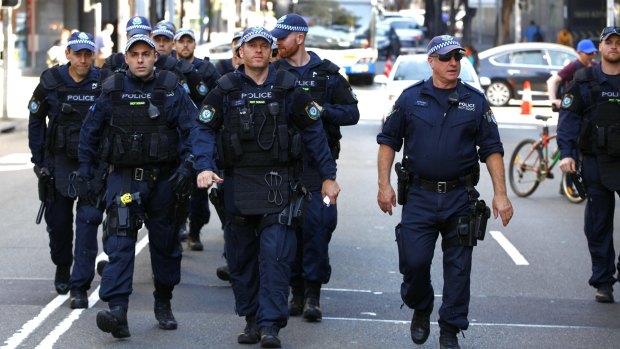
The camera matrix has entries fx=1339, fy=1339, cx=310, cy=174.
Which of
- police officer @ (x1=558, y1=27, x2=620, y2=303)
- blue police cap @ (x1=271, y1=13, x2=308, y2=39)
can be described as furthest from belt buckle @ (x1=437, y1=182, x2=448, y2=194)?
police officer @ (x1=558, y1=27, x2=620, y2=303)

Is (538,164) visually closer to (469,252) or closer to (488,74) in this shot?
(469,252)

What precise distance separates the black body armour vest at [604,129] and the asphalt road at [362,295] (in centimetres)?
99

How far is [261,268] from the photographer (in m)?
8.02

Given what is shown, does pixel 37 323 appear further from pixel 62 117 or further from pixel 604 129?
pixel 604 129

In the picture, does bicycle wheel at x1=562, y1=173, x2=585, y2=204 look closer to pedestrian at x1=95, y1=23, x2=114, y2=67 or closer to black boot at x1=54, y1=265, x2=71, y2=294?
black boot at x1=54, y1=265, x2=71, y2=294

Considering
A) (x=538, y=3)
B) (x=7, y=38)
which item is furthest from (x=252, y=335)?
(x=538, y=3)

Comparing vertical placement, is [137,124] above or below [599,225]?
above

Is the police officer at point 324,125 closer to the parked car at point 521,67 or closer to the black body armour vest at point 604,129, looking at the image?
the black body armour vest at point 604,129

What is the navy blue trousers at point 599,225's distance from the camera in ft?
32.6

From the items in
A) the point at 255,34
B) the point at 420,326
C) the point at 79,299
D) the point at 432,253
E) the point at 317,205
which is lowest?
the point at 79,299

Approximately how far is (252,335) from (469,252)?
1.40m

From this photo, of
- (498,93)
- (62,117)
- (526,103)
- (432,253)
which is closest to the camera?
(432,253)

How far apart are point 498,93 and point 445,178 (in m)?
25.3

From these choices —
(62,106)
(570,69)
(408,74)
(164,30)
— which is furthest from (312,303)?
(408,74)
